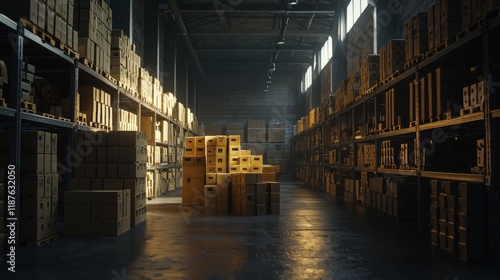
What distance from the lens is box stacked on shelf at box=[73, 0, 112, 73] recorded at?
881 cm

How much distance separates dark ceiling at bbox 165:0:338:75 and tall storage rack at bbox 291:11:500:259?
24.4 ft

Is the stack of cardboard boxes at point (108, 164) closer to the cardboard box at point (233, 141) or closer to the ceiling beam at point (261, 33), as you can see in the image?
the cardboard box at point (233, 141)

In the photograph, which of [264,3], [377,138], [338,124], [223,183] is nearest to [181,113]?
[264,3]

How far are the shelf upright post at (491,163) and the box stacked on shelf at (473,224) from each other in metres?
0.09

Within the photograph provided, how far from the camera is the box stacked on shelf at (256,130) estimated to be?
3056 centimetres

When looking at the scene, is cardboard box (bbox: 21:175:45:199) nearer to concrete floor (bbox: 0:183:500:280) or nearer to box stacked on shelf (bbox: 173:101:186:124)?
concrete floor (bbox: 0:183:500:280)

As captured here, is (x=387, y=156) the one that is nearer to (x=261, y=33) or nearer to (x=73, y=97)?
(x=73, y=97)

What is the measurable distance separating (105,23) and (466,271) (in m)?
8.15

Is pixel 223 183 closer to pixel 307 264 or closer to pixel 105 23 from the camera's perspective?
pixel 105 23

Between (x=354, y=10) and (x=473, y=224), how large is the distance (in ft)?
46.3

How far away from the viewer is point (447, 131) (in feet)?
A: 28.3

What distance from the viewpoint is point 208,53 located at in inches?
1155

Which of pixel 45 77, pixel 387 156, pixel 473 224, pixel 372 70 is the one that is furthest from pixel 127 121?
pixel 473 224

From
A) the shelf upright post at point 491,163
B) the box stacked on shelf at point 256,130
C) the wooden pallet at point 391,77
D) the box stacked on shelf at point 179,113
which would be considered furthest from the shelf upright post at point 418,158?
the box stacked on shelf at point 256,130
